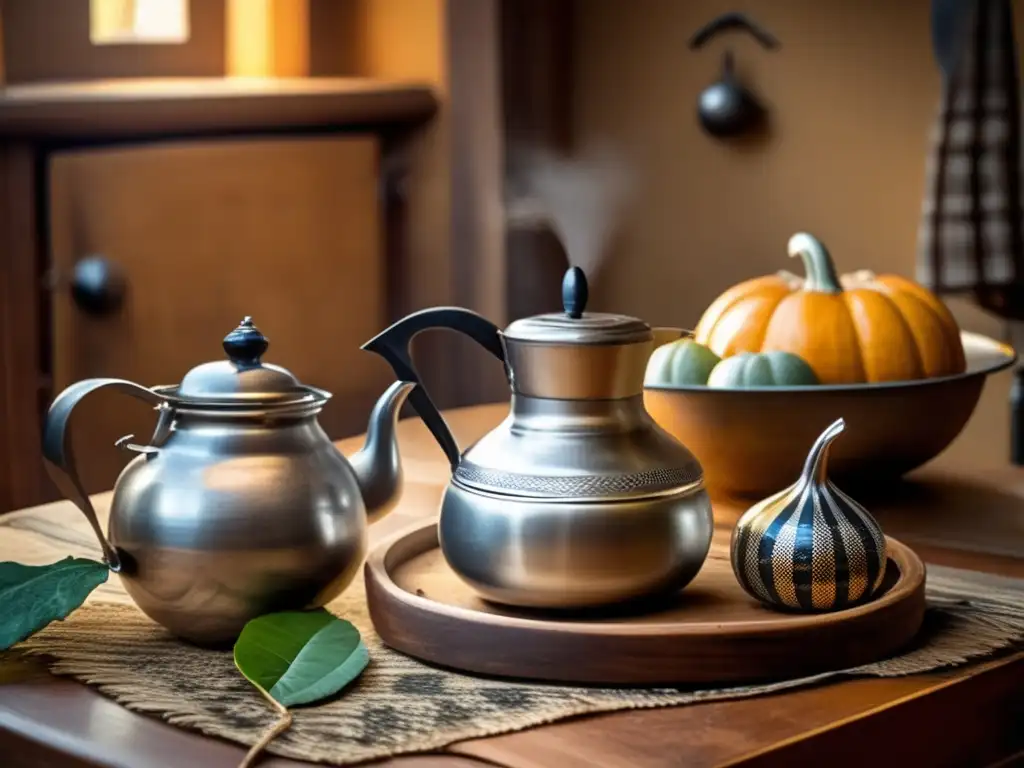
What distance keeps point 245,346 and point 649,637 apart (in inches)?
10.8

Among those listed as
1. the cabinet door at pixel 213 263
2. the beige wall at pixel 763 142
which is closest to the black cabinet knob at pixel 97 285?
the cabinet door at pixel 213 263

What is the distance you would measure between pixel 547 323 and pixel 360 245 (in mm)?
1907

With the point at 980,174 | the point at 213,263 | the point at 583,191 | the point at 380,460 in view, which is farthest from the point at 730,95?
the point at 380,460

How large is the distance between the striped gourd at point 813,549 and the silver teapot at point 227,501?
0.23m

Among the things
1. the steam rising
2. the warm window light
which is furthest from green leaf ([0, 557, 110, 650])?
the steam rising

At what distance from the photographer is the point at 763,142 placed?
2.78 metres

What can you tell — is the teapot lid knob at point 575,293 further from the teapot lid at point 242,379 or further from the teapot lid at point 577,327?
the teapot lid at point 242,379

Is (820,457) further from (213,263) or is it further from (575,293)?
(213,263)

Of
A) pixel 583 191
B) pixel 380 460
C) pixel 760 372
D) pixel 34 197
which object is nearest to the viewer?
pixel 380 460

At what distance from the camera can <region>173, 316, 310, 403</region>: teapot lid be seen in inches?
31.4

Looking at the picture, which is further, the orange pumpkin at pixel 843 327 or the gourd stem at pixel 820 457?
the orange pumpkin at pixel 843 327

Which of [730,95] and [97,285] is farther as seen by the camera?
[730,95]

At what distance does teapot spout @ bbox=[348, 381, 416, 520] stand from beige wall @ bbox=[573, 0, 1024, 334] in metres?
1.80

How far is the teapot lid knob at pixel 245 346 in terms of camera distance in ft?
2.66
